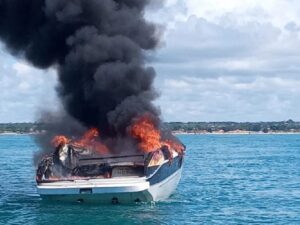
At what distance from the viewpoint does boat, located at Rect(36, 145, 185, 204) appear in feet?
157

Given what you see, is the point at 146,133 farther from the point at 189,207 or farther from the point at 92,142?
the point at 189,207

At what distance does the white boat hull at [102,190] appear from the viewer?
4750 cm

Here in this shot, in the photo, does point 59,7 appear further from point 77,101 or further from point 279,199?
point 279,199

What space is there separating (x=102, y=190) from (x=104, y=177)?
313 centimetres

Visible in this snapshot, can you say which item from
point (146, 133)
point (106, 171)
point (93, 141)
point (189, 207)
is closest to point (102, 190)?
point (106, 171)

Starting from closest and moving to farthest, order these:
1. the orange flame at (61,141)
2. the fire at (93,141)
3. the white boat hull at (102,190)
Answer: the white boat hull at (102,190) < the orange flame at (61,141) < the fire at (93,141)

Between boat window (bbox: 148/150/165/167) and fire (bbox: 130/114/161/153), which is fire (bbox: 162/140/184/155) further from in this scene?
boat window (bbox: 148/150/165/167)

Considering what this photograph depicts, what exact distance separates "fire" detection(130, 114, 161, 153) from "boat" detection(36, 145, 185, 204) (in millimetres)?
990

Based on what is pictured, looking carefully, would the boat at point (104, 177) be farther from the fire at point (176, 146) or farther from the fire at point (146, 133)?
the fire at point (176, 146)

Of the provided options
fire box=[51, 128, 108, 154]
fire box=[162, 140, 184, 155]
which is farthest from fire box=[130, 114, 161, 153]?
fire box=[162, 140, 184, 155]

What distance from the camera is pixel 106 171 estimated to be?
168ft

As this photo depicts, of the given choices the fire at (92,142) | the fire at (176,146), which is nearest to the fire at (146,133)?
the fire at (92,142)

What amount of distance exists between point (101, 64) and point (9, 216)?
52.9 feet

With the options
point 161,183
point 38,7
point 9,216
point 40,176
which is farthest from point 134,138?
point 38,7
